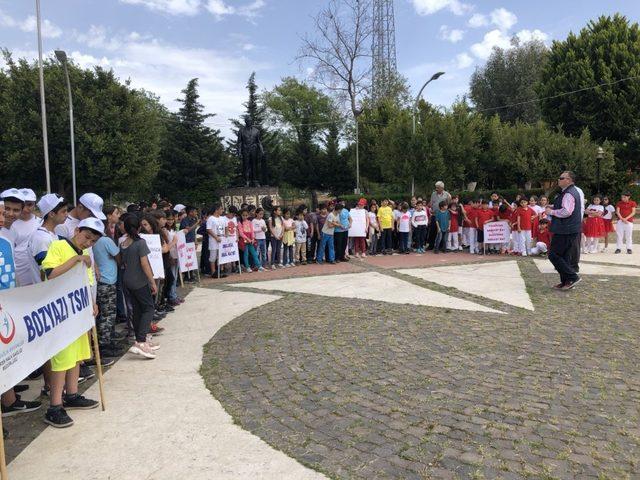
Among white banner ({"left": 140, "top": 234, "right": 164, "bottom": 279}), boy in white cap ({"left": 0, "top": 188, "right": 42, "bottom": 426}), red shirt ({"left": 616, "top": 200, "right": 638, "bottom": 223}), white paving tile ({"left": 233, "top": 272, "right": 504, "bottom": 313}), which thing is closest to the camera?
boy in white cap ({"left": 0, "top": 188, "right": 42, "bottom": 426})

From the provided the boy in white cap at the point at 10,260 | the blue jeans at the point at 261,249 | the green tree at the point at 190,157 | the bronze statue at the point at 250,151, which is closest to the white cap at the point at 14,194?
the boy in white cap at the point at 10,260

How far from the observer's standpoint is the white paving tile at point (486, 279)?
28.4ft

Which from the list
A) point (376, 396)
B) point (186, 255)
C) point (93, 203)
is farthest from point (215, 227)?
point (376, 396)

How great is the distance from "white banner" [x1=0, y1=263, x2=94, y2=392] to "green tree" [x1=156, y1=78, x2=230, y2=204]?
123ft

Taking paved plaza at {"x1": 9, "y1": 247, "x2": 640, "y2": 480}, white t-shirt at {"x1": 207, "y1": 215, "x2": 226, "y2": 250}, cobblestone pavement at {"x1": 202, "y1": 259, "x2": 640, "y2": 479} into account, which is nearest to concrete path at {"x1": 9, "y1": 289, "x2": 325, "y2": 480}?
paved plaza at {"x1": 9, "y1": 247, "x2": 640, "y2": 480}

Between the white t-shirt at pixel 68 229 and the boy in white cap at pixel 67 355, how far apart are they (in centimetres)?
206

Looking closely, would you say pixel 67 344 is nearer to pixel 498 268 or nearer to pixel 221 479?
pixel 221 479

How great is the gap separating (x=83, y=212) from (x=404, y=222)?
1058 centimetres

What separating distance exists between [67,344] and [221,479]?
172 centimetres

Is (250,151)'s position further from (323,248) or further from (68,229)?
(68,229)

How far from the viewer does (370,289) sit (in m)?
9.68

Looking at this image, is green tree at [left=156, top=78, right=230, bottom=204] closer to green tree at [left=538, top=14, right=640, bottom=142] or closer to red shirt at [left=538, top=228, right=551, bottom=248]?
green tree at [left=538, top=14, right=640, bottom=142]

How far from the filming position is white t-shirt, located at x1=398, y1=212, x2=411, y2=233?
1521 cm

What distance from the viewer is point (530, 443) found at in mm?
3568
